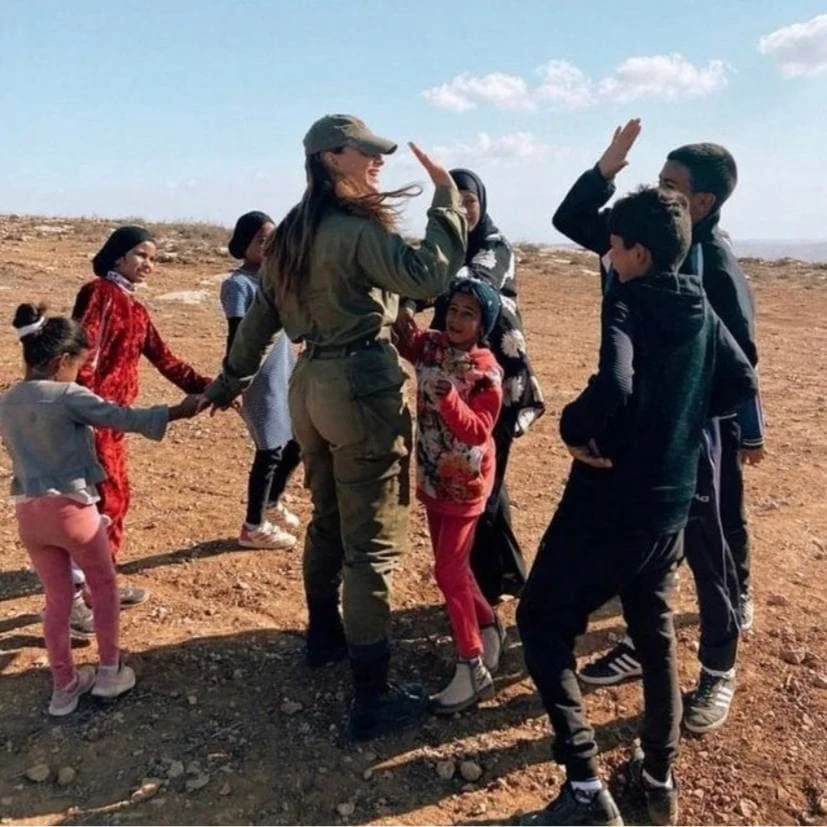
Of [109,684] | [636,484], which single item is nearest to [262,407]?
[109,684]

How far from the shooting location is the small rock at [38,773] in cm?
300

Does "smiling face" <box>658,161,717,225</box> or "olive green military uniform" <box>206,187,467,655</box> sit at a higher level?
"smiling face" <box>658,161,717,225</box>

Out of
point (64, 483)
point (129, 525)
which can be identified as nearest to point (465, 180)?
point (64, 483)

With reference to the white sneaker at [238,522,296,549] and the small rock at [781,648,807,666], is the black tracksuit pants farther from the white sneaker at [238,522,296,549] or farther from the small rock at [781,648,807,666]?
the white sneaker at [238,522,296,549]

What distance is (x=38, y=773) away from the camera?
119 inches

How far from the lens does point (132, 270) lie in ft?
12.4

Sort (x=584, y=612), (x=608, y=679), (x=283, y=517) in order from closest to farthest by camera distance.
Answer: (x=584, y=612), (x=608, y=679), (x=283, y=517)

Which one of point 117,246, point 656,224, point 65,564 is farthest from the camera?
point 117,246

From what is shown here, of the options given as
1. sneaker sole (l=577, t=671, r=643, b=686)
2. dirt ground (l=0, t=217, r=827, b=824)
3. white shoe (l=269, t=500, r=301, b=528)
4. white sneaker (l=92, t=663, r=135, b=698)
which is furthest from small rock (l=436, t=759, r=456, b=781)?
white shoe (l=269, t=500, r=301, b=528)

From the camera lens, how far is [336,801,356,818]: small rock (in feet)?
9.39

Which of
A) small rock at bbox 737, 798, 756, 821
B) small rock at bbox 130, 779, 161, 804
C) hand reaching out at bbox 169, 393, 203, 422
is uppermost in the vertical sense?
Answer: hand reaching out at bbox 169, 393, 203, 422

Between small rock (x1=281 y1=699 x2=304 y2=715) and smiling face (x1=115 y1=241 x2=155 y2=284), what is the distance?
1925 millimetres

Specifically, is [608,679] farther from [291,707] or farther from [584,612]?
[291,707]

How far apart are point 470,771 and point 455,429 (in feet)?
3.94
